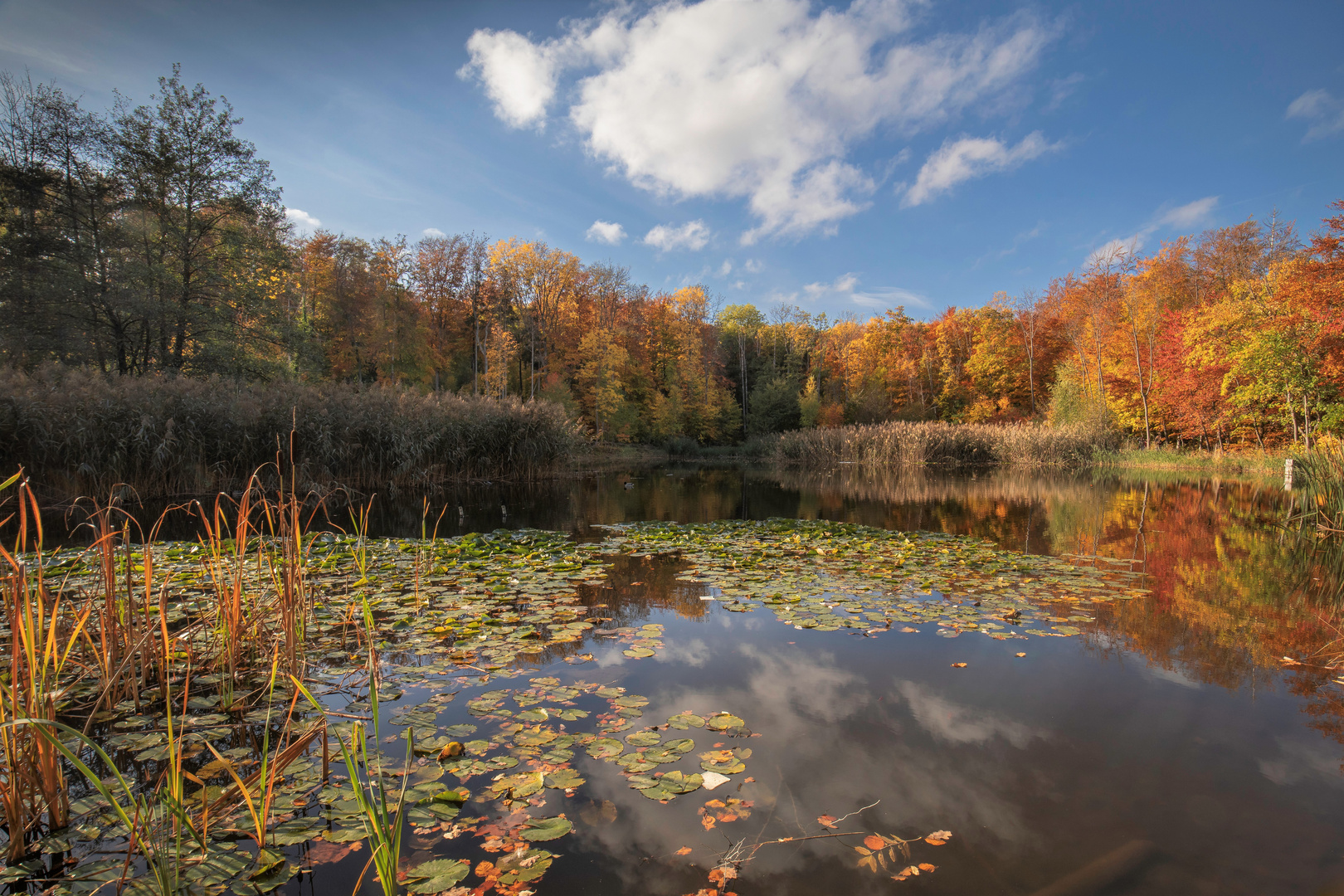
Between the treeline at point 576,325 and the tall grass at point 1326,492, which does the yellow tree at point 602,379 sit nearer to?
the treeline at point 576,325

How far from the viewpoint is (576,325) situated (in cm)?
3578

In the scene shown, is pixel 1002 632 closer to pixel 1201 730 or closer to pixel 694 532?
pixel 1201 730

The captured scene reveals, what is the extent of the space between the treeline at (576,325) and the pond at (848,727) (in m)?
15.2

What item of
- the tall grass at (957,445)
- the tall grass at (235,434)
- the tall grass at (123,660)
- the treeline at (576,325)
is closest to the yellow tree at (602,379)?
the treeline at (576,325)

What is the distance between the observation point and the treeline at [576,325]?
16828mm

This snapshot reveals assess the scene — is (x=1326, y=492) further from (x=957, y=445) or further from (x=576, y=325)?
(x=576, y=325)

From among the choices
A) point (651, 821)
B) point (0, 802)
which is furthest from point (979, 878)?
point (0, 802)

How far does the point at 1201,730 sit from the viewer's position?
273cm

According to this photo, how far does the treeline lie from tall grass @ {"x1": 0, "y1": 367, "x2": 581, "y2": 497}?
412cm

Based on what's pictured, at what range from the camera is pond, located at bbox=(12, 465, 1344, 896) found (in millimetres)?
1858

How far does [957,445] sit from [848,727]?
2505 cm

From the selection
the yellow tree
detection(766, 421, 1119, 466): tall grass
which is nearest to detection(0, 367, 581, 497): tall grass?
detection(766, 421, 1119, 466): tall grass

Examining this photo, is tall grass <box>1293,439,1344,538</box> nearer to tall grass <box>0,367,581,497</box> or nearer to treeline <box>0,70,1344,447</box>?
treeline <box>0,70,1344,447</box>

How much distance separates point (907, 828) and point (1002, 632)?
244cm
